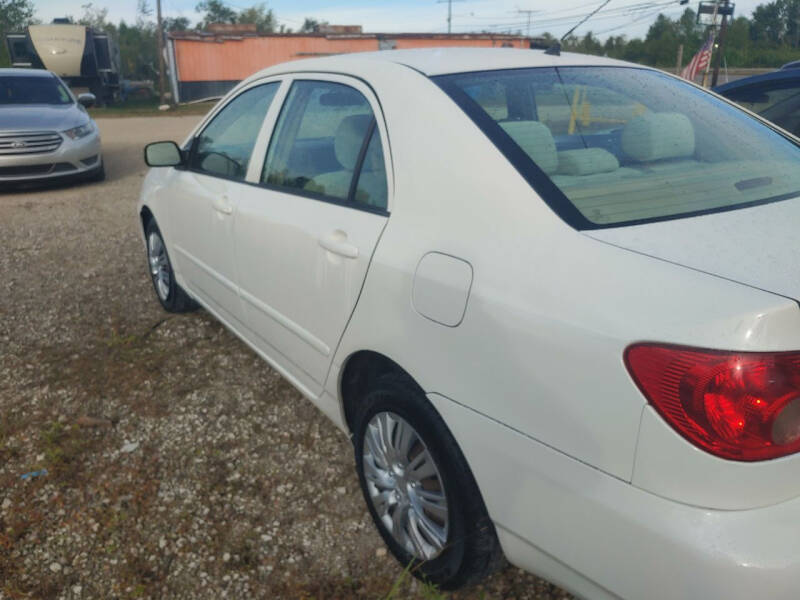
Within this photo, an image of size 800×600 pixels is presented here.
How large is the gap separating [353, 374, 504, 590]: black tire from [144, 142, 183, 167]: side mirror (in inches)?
87.4

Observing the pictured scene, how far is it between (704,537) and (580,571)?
35cm

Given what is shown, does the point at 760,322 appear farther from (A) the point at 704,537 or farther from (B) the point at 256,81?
(B) the point at 256,81

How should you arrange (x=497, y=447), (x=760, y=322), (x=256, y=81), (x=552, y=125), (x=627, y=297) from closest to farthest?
(x=760, y=322) → (x=627, y=297) → (x=497, y=447) → (x=552, y=125) → (x=256, y=81)

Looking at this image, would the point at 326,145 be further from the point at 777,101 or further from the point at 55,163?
the point at 55,163

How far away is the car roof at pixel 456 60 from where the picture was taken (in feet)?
7.98

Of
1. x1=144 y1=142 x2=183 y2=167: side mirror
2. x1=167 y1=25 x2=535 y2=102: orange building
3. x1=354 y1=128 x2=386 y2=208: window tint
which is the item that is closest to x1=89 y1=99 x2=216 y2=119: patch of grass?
x1=167 y1=25 x2=535 y2=102: orange building

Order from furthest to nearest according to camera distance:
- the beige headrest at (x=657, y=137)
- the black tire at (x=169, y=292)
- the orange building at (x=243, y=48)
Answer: the orange building at (x=243, y=48)
the black tire at (x=169, y=292)
the beige headrest at (x=657, y=137)

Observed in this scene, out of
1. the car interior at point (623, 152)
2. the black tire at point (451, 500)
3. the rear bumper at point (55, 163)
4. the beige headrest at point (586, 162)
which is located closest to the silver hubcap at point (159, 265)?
the black tire at point (451, 500)

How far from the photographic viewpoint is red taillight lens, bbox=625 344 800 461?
1.36 meters

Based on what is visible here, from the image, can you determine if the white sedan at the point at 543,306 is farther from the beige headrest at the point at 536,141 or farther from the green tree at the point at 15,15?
the green tree at the point at 15,15

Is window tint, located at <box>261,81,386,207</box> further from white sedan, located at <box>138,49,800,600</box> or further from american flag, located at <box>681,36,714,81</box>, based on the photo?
american flag, located at <box>681,36,714,81</box>

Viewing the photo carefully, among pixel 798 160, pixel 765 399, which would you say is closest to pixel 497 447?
pixel 765 399

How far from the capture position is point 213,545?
254cm

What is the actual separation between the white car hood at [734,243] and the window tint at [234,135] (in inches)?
80.2
